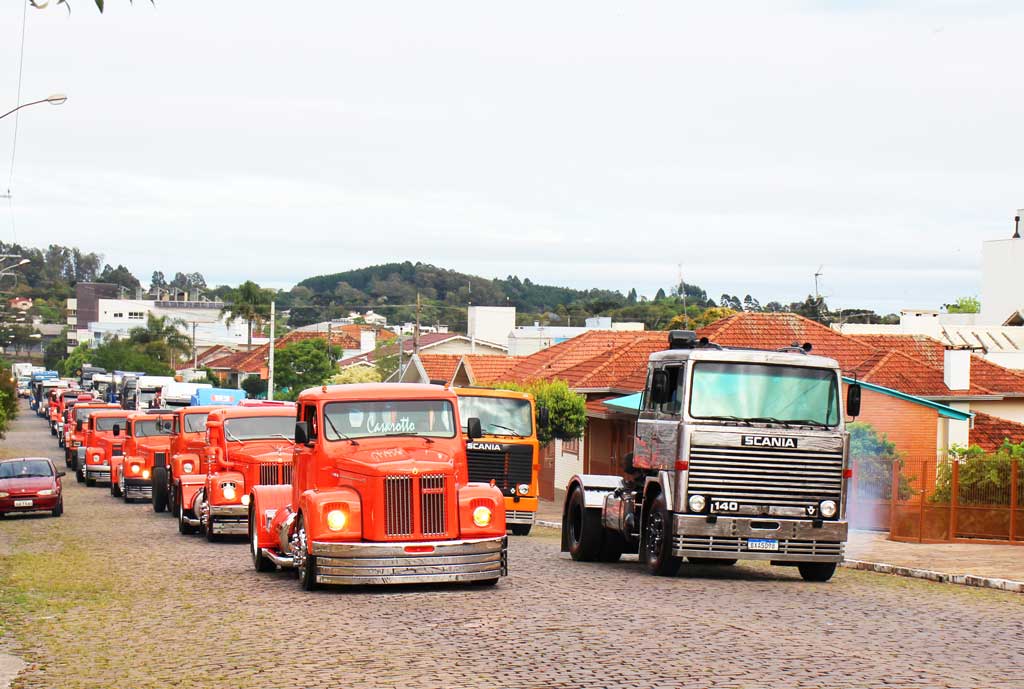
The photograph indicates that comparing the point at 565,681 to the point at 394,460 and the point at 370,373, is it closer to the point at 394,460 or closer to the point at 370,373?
the point at 394,460

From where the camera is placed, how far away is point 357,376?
8738cm

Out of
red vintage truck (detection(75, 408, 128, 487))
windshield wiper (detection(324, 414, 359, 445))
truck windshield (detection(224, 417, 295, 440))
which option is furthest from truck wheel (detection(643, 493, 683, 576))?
red vintage truck (detection(75, 408, 128, 487))

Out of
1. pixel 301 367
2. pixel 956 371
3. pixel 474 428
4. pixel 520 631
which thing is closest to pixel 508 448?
pixel 474 428

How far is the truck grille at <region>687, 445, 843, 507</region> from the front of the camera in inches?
693

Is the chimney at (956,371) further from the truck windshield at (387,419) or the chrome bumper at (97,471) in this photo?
the chrome bumper at (97,471)

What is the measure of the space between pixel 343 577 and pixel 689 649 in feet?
16.6

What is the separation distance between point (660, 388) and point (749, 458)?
151 centimetres

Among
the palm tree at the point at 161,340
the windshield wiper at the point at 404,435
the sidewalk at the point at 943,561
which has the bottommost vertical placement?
the sidewalk at the point at 943,561

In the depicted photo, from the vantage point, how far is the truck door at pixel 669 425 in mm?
17828

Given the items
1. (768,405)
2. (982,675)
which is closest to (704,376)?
(768,405)

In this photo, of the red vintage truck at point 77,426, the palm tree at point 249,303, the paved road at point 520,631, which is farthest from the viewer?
the palm tree at point 249,303

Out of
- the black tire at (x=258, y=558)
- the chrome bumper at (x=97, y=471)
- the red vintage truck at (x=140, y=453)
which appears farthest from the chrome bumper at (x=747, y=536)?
the chrome bumper at (x=97, y=471)

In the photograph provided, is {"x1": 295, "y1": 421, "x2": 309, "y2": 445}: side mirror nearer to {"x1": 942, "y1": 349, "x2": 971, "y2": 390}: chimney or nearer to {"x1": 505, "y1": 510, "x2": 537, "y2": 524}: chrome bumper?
{"x1": 505, "y1": 510, "x2": 537, "y2": 524}: chrome bumper

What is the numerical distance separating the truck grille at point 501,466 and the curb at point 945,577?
26.4 feet
